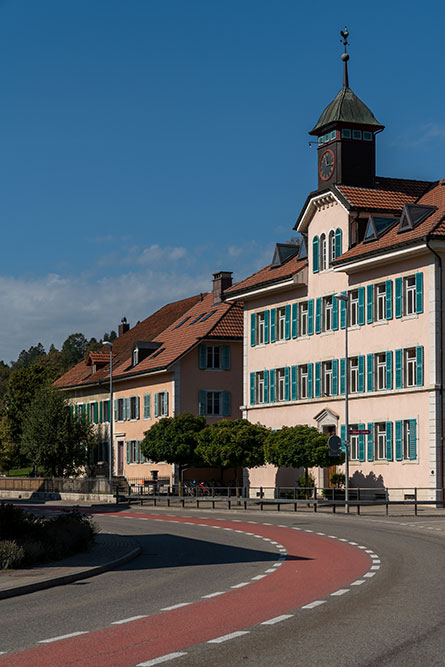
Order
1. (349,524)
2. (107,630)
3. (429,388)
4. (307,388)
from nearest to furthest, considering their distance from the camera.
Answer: (107,630) → (349,524) → (429,388) → (307,388)

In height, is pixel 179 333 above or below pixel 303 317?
above

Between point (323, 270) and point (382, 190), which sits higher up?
point (382, 190)

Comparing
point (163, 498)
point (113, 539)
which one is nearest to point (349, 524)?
point (113, 539)

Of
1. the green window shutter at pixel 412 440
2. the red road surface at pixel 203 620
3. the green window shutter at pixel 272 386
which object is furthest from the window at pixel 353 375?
the red road surface at pixel 203 620

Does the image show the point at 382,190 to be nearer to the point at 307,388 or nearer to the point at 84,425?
the point at 307,388

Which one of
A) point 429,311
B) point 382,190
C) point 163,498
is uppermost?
point 382,190

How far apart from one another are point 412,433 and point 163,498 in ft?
40.0

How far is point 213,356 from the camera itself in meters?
66.2

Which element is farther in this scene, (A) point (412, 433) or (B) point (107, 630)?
(A) point (412, 433)

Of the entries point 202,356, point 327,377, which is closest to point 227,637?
point 327,377

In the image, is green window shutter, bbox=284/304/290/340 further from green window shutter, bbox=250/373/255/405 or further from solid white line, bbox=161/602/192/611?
solid white line, bbox=161/602/192/611

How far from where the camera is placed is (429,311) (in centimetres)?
4488

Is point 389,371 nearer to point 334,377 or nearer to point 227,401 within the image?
point 334,377

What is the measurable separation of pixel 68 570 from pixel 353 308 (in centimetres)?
3429
